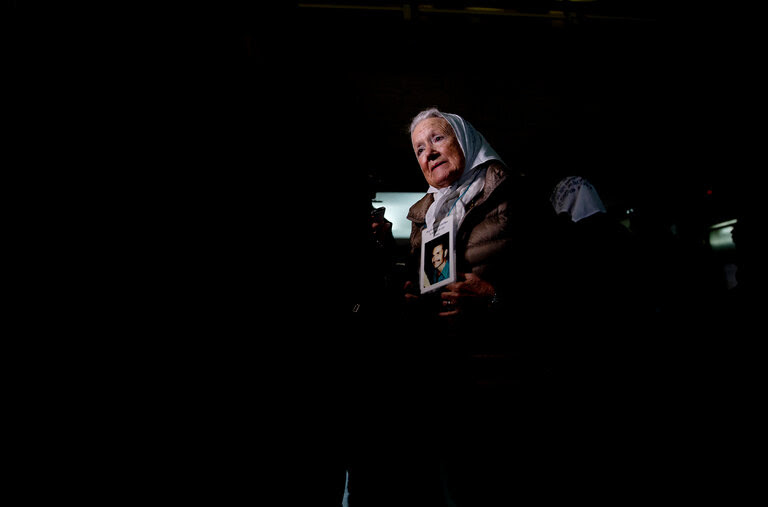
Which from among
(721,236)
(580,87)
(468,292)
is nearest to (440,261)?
(468,292)

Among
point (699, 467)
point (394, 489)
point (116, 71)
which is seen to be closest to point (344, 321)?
point (116, 71)

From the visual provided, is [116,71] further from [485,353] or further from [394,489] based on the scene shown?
[394,489]

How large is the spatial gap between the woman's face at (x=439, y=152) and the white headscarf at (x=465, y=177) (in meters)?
0.03

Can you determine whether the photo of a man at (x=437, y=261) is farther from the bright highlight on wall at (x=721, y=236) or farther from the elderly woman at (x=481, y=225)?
the bright highlight on wall at (x=721, y=236)

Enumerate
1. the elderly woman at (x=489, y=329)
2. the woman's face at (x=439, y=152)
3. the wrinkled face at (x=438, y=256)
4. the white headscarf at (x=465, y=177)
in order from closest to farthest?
the elderly woman at (x=489, y=329) → the wrinkled face at (x=438, y=256) → the white headscarf at (x=465, y=177) → the woman's face at (x=439, y=152)

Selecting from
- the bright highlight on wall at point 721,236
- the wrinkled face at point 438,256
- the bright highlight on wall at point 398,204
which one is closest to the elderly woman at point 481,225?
the wrinkled face at point 438,256

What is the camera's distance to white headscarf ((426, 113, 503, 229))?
1847mm

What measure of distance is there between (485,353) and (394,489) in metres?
0.77

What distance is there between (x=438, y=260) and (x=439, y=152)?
34.4 inches

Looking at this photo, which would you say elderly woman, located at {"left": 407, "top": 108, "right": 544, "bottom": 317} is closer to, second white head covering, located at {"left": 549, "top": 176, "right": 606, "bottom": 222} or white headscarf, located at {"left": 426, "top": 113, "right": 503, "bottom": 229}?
white headscarf, located at {"left": 426, "top": 113, "right": 503, "bottom": 229}

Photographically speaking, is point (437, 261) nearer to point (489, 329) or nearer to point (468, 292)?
point (468, 292)

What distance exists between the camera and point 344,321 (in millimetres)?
1112

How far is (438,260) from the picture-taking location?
5.20 feet

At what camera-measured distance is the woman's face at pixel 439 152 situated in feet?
6.73
